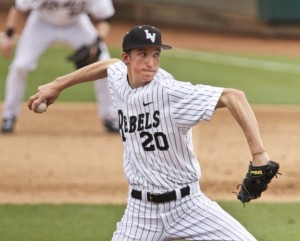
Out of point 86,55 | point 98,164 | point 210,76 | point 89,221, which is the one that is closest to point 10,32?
point 86,55

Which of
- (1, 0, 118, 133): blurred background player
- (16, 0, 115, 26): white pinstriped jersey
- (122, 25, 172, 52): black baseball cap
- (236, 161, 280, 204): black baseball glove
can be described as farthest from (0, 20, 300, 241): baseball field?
(122, 25, 172, 52): black baseball cap

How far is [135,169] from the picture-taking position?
5.41m

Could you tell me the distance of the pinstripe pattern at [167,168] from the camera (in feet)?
17.1

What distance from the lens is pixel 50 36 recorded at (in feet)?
36.7

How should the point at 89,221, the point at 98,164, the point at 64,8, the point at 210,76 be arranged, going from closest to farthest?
the point at 89,221 < the point at 98,164 < the point at 64,8 < the point at 210,76

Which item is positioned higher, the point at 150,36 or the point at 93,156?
the point at 150,36

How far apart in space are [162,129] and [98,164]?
4.56 metres

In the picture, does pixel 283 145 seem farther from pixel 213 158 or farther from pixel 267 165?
pixel 267 165

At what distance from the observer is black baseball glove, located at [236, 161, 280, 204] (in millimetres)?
4855

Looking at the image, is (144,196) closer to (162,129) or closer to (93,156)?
(162,129)

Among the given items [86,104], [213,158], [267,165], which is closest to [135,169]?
[267,165]

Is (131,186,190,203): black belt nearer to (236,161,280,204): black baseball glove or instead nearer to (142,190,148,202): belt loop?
(142,190,148,202): belt loop

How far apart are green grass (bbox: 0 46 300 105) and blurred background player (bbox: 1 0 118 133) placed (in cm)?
253

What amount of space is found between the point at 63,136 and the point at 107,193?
2621mm
